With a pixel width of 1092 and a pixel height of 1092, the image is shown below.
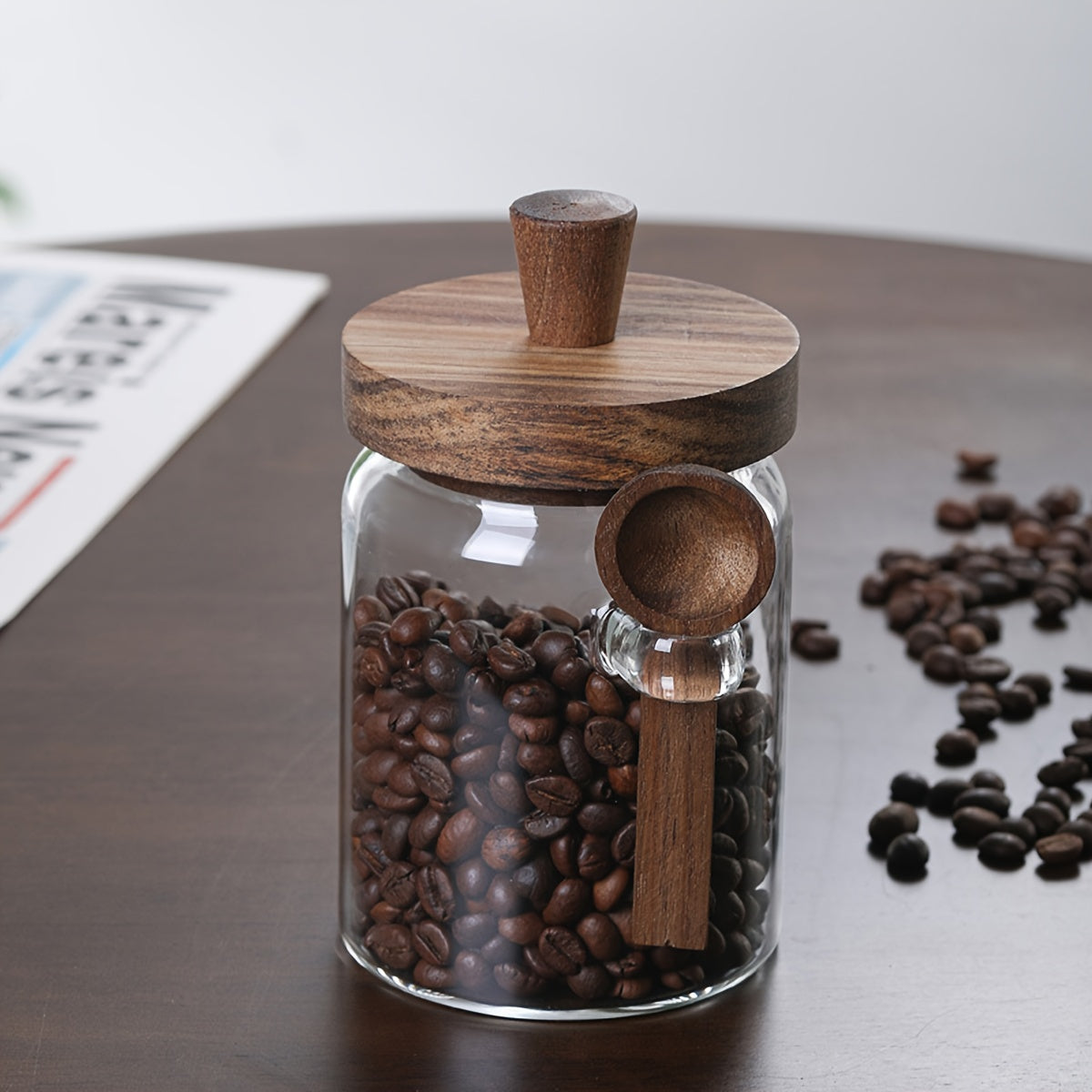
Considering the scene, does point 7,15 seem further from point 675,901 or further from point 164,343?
point 675,901

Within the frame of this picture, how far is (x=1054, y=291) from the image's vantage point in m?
1.33

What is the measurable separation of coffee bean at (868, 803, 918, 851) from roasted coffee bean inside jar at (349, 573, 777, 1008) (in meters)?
0.11

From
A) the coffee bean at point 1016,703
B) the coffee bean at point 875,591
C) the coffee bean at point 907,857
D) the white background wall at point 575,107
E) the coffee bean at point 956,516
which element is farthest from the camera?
the white background wall at point 575,107

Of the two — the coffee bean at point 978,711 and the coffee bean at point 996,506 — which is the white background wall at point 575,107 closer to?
the coffee bean at point 996,506

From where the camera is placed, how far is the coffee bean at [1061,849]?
0.64 metres

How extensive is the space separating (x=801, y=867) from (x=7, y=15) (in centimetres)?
294

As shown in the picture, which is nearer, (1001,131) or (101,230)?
(1001,131)

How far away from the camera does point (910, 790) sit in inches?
26.8

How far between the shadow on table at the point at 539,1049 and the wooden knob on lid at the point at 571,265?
227 mm

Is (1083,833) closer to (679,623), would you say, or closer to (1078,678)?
(1078,678)

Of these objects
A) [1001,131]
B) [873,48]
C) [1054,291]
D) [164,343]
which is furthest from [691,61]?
[164,343]

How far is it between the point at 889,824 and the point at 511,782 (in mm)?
197

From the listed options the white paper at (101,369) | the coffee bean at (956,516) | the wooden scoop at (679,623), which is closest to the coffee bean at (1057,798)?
the wooden scoop at (679,623)

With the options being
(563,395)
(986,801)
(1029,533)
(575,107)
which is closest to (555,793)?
(563,395)
